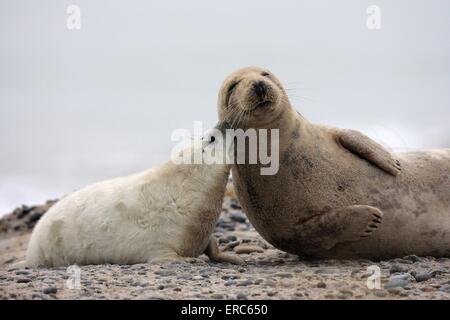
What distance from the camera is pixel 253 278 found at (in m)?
7.36

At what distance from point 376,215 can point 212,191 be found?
6.22ft

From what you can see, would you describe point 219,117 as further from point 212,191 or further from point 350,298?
point 350,298

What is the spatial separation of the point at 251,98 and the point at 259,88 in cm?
13

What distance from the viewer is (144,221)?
8.71 metres

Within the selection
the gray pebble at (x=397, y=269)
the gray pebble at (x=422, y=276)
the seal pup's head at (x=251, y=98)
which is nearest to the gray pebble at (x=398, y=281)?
the gray pebble at (x=422, y=276)

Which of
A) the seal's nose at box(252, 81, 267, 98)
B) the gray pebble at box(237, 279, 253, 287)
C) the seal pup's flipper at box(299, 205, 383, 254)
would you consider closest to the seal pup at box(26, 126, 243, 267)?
the seal pup's flipper at box(299, 205, 383, 254)

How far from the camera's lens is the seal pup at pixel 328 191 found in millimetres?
7918

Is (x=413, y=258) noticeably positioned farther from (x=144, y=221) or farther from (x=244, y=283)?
(x=144, y=221)

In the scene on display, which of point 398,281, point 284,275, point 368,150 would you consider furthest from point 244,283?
point 368,150

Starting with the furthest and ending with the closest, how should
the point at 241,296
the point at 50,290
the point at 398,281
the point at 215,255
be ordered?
the point at 215,255
the point at 398,281
the point at 50,290
the point at 241,296

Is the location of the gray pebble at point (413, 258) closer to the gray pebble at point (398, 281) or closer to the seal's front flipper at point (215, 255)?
the gray pebble at point (398, 281)

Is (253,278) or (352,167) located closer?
(253,278)
